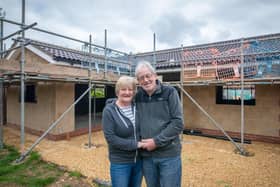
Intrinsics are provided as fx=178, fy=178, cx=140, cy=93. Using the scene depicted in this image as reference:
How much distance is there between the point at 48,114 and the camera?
620cm

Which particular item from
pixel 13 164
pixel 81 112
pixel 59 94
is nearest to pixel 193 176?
pixel 13 164

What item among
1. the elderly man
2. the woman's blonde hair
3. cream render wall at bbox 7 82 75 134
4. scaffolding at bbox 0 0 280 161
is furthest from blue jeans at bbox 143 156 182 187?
cream render wall at bbox 7 82 75 134

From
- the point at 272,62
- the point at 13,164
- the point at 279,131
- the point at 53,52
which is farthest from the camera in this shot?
the point at 53,52

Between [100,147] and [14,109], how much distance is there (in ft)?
17.6

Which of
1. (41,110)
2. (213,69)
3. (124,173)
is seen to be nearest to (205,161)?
(124,173)

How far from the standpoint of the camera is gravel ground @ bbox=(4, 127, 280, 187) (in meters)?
3.19

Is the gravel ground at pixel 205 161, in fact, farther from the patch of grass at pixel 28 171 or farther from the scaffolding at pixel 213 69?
the scaffolding at pixel 213 69

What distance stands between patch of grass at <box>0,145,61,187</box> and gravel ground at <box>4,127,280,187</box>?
0.79 ft

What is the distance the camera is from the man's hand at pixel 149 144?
1650 millimetres

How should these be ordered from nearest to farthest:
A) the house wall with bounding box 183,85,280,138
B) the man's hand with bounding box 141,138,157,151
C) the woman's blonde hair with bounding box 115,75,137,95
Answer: the man's hand with bounding box 141,138,157,151 < the woman's blonde hair with bounding box 115,75,137,95 < the house wall with bounding box 183,85,280,138

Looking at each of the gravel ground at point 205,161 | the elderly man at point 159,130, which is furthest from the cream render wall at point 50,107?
the elderly man at point 159,130

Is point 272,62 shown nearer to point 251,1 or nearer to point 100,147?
point 251,1

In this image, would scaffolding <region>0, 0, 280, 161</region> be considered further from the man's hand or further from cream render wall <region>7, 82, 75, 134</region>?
the man's hand

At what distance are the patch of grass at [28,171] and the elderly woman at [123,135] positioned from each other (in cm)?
209
